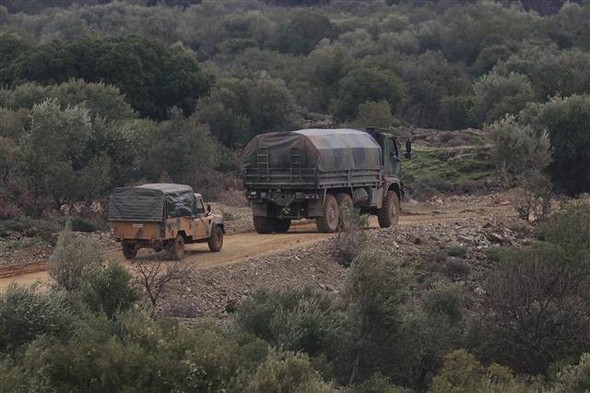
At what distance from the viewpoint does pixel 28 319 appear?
64.4ft

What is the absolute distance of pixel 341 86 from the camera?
7775 cm

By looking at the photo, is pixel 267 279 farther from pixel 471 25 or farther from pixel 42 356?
pixel 471 25

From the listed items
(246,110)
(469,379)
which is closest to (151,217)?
(469,379)

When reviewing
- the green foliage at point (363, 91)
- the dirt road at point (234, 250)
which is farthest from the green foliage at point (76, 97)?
the green foliage at point (363, 91)

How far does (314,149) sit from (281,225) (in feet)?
12.3

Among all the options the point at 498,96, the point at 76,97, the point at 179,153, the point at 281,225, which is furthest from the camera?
the point at 498,96

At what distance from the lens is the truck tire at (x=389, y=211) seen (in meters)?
36.7

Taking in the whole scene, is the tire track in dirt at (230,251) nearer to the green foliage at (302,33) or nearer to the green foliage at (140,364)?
the green foliage at (140,364)

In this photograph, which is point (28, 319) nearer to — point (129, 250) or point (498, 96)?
point (129, 250)

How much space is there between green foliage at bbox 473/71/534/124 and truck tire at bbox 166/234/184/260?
138ft

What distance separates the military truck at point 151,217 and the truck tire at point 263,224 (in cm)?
612

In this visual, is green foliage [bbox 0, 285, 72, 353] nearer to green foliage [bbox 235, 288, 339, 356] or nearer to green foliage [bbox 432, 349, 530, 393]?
green foliage [bbox 235, 288, 339, 356]

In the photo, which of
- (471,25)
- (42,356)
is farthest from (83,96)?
(471,25)

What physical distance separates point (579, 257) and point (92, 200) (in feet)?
51.6
